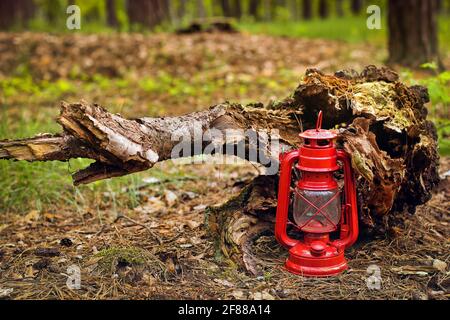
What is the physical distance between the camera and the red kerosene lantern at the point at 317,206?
9.65ft

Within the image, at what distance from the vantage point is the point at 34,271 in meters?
3.23

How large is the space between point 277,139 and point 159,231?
40.2 inches

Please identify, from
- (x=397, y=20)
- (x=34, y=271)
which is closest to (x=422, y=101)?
(x=34, y=271)

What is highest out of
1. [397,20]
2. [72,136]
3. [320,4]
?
[320,4]

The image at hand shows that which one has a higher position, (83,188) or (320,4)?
(320,4)

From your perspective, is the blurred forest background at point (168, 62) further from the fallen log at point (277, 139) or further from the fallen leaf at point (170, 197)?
the fallen log at point (277, 139)

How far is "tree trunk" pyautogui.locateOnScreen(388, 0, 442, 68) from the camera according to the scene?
24.0 feet

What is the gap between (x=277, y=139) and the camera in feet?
11.1

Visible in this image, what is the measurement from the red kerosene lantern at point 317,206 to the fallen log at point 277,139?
138mm

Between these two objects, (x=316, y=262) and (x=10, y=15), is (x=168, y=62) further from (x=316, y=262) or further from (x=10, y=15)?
(x=316, y=262)

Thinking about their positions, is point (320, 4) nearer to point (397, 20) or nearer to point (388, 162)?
point (397, 20)
